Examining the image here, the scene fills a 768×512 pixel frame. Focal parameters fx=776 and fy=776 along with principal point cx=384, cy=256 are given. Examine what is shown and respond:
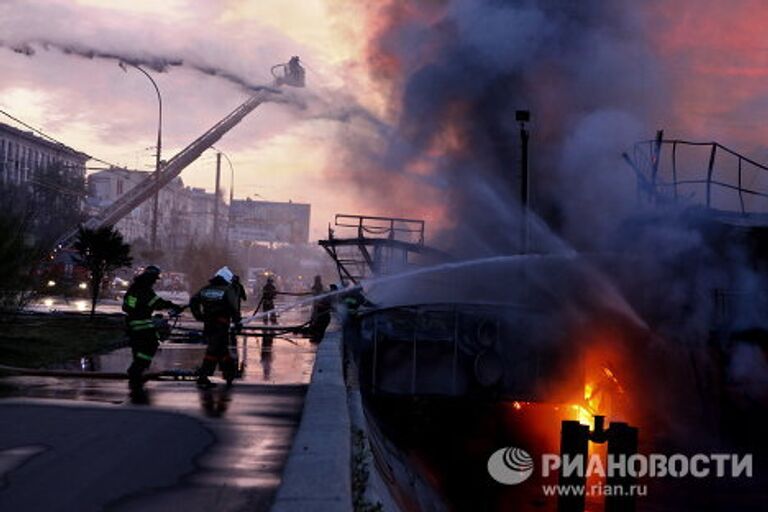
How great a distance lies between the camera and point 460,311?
576 inches

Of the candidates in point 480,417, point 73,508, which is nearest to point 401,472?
point 73,508

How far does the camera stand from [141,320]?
9.44 metres

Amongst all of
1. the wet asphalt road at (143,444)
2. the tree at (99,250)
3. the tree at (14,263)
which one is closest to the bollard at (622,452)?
the wet asphalt road at (143,444)

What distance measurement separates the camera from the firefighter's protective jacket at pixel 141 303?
31.1ft

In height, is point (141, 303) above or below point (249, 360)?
above

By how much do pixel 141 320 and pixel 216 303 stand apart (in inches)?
36.1

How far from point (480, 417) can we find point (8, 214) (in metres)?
9.41

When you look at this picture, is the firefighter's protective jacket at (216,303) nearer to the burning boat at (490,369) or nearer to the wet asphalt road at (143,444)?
the wet asphalt road at (143,444)

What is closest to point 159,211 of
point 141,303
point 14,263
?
point 14,263

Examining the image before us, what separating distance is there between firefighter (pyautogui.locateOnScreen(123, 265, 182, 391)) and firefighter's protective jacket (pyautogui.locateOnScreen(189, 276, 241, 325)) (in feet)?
1.09

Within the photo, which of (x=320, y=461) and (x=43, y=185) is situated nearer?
(x=320, y=461)

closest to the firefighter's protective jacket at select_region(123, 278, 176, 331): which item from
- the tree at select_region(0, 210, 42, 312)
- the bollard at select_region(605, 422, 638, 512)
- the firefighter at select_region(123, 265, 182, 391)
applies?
the firefighter at select_region(123, 265, 182, 391)

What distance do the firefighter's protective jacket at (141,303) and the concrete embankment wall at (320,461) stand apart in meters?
3.01

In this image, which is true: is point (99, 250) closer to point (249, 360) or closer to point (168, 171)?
point (249, 360)
